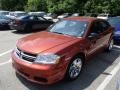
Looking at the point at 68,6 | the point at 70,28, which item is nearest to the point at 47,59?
the point at 70,28

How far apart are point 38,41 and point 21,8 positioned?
2013 inches

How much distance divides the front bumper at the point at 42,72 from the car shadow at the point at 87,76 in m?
0.33

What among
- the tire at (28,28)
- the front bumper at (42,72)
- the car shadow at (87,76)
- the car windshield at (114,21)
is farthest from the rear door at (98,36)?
the tire at (28,28)

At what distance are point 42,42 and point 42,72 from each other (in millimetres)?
1025

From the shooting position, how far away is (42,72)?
4.62m

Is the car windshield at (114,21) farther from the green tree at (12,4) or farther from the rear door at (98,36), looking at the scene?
the green tree at (12,4)

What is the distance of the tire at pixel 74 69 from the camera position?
5200 mm

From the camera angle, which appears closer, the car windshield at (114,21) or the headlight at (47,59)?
the headlight at (47,59)

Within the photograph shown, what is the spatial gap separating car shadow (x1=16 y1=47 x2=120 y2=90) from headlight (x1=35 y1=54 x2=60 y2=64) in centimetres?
73

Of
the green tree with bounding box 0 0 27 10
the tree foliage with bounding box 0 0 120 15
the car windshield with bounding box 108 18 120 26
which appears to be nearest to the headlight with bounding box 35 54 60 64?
the car windshield with bounding box 108 18 120 26

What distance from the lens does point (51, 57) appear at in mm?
4762

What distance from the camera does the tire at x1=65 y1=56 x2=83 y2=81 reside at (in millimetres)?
5200

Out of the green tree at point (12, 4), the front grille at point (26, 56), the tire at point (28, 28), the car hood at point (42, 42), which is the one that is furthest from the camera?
the green tree at point (12, 4)

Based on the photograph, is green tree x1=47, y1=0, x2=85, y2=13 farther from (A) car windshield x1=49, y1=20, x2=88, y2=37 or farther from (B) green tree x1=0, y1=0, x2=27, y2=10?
(A) car windshield x1=49, y1=20, x2=88, y2=37
